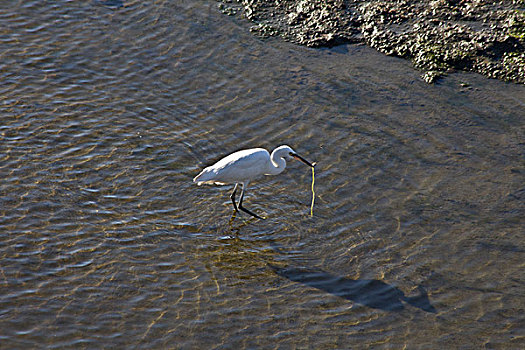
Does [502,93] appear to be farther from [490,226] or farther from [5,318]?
[5,318]

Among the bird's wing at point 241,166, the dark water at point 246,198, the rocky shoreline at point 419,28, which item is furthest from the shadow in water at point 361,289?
the rocky shoreline at point 419,28

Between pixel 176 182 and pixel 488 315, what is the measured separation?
4106 millimetres

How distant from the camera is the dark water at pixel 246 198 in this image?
5949 millimetres

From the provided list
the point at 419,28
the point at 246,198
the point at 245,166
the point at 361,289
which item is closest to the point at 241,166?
the point at 245,166

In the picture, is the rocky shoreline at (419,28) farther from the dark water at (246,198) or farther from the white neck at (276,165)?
the white neck at (276,165)

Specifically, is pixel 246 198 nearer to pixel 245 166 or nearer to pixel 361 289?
pixel 245 166

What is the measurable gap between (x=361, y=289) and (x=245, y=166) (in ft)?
6.90

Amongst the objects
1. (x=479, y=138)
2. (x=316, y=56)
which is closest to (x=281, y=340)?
(x=479, y=138)

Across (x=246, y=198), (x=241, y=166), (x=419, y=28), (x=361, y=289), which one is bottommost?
(x=361, y=289)

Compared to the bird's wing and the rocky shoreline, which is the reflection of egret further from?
the rocky shoreline

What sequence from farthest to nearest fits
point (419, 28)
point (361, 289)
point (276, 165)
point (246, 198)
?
point (419, 28) → point (246, 198) → point (276, 165) → point (361, 289)

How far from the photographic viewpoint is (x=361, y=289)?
6.35 metres

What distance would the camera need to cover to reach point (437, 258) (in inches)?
265

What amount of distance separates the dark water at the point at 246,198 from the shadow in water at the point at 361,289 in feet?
0.07
